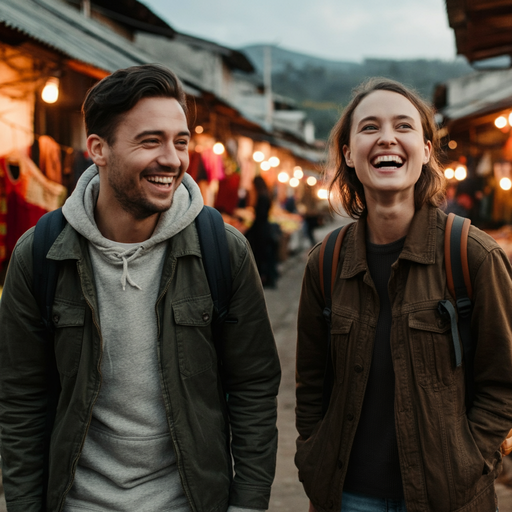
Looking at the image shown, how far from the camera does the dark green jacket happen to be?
6.60ft

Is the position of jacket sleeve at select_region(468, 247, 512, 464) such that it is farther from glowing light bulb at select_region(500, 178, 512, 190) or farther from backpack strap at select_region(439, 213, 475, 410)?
glowing light bulb at select_region(500, 178, 512, 190)

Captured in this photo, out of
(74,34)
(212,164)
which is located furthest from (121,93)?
(212,164)

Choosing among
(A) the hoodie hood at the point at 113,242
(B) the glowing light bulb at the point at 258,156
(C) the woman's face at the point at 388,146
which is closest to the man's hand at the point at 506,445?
(C) the woman's face at the point at 388,146

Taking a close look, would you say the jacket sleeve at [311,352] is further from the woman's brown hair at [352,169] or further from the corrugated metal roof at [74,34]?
the corrugated metal roof at [74,34]

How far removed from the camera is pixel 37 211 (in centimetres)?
666

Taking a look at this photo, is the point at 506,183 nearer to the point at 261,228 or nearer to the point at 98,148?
the point at 261,228

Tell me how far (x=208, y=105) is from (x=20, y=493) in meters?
10.3

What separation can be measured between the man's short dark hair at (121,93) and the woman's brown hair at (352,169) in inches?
32.7

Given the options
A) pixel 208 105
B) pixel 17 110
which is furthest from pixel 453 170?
pixel 17 110

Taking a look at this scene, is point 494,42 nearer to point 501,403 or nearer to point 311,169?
point 501,403

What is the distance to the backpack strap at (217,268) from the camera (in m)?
2.12

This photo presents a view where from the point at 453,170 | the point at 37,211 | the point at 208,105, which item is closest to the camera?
the point at 37,211

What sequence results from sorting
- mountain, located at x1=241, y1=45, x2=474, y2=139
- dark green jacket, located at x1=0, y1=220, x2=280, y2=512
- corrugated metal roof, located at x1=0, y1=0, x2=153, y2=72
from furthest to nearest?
1. mountain, located at x1=241, y1=45, x2=474, y2=139
2. corrugated metal roof, located at x1=0, y1=0, x2=153, y2=72
3. dark green jacket, located at x1=0, y1=220, x2=280, y2=512

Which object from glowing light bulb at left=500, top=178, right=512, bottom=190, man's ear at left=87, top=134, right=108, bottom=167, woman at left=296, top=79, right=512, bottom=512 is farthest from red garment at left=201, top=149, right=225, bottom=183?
man's ear at left=87, top=134, right=108, bottom=167
